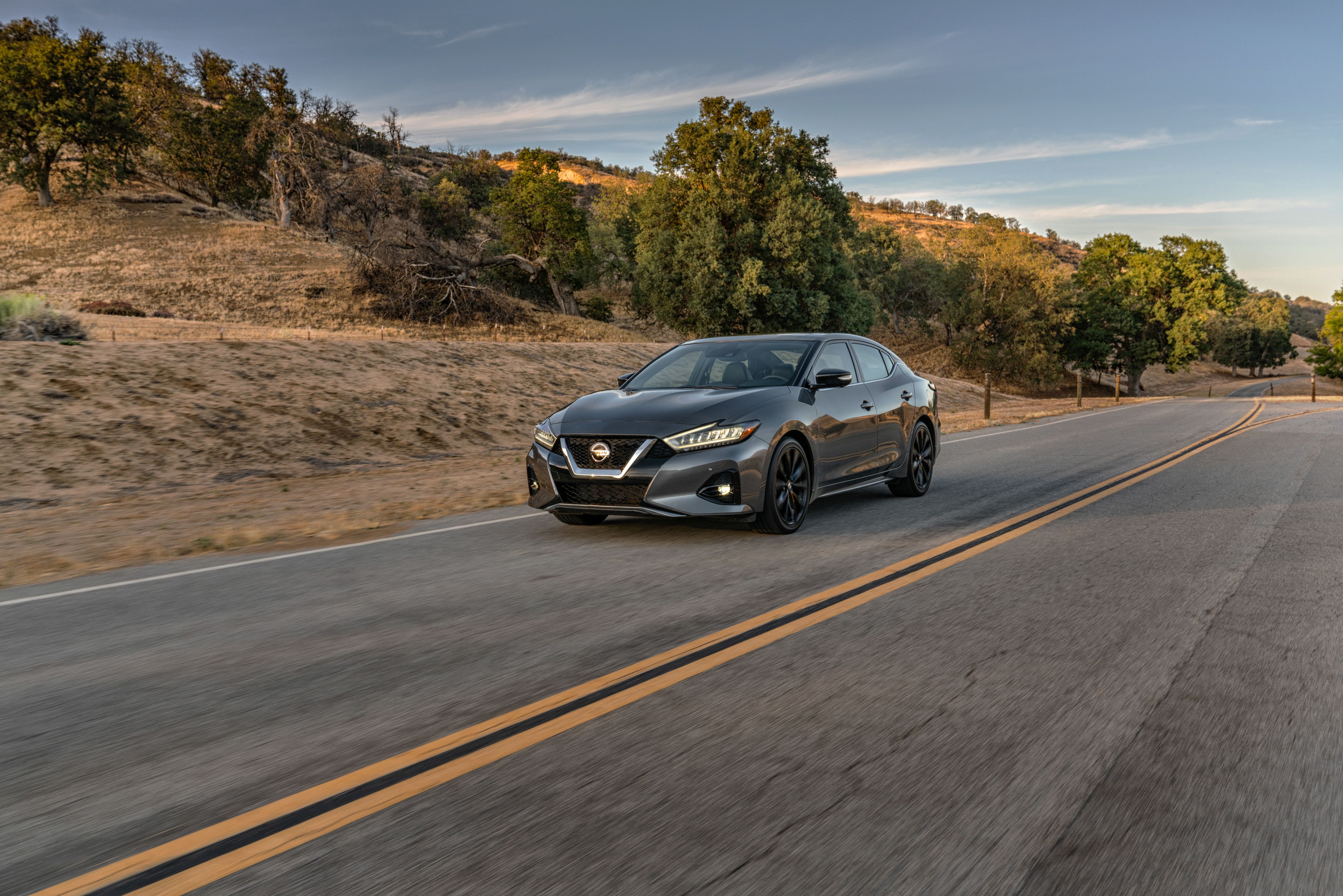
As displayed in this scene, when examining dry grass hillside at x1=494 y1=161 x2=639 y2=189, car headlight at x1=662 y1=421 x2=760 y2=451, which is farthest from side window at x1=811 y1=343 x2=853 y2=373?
dry grass hillside at x1=494 y1=161 x2=639 y2=189

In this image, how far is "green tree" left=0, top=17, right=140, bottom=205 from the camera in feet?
162

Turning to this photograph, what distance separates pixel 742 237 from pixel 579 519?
38223 mm

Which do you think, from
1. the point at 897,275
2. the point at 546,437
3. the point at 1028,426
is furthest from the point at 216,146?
the point at 546,437

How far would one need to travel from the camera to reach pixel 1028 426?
22859mm

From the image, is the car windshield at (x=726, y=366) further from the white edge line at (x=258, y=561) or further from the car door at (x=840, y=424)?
the white edge line at (x=258, y=561)

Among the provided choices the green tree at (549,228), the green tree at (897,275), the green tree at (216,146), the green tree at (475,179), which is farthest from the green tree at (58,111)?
the green tree at (897,275)

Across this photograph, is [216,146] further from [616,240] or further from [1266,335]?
[1266,335]

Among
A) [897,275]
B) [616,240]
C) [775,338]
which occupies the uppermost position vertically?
[616,240]

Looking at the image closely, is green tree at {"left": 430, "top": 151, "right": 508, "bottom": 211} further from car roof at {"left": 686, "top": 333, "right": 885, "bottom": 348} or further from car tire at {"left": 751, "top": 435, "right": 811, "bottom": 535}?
car tire at {"left": 751, "top": 435, "right": 811, "bottom": 535}

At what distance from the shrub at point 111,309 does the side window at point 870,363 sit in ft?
97.1

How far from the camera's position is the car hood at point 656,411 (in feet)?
24.5

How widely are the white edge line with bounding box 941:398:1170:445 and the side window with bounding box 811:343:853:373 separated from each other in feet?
26.5

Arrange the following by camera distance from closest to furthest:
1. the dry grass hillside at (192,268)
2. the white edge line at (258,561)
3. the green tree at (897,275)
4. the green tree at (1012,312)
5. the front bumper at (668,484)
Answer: the white edge line at (258,561), the front bumper at (668,484), the dry grass hillside at (192,268), the green tree at (1012,312), the green tree at (897,275)

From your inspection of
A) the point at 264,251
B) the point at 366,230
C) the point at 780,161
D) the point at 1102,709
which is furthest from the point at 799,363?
the point at 366,230
